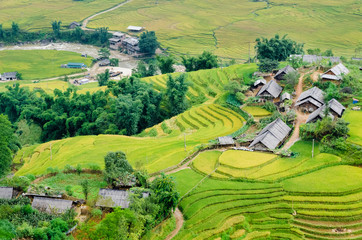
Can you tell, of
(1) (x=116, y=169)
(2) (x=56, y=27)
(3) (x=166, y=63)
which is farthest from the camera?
(2) (x=56, y=27)

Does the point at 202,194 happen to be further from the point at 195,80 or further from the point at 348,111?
the point at 195,80


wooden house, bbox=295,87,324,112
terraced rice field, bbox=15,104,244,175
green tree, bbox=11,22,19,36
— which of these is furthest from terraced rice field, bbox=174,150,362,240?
green tree, bbox=11,22,19,36

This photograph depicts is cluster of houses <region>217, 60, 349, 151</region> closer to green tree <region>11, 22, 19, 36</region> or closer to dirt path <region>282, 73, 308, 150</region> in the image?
dirt path <region>282, 73, 308, 150</region>

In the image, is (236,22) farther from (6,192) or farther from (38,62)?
(6,192)

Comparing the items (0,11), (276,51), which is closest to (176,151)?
(276,51)

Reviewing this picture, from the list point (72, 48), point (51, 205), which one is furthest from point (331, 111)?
point (72, 48)

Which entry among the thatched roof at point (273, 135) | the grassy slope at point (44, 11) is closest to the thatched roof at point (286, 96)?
the thatched roof at point (273, 135)
